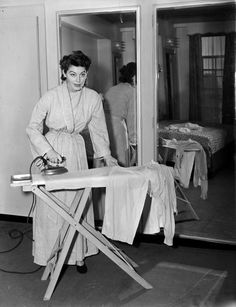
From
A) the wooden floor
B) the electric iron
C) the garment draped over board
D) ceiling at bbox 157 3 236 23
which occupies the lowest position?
the wooden floor

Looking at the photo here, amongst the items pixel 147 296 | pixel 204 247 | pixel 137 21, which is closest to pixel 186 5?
pixel 137 21

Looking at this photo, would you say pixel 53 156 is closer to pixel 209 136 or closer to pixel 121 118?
pixel 121 118

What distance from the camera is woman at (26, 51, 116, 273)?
2.86 m

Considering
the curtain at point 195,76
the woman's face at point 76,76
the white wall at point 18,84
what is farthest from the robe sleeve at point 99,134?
the white wall at point 18,84

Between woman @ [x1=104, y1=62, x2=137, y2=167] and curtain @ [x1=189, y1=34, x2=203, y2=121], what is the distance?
0.43 m

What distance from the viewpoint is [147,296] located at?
271 centimetres

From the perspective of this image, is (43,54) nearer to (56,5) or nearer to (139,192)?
(56,5)

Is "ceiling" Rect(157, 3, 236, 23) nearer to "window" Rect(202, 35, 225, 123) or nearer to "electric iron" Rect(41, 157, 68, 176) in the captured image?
"window" Rect(202, 35, 225, 123)

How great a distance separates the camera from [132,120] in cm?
355

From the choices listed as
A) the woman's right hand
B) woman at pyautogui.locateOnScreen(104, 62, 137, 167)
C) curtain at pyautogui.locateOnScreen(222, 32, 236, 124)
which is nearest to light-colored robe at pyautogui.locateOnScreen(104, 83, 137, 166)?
woman at pyautogui.locateOnScreen(104, 62, 137, 167)

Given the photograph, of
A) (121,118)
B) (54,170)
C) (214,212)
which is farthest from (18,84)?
(214,212)

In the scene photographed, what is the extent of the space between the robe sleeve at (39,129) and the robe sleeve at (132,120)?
0.80m

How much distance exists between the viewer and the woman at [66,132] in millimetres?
2859

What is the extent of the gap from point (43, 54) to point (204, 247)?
1.99m
